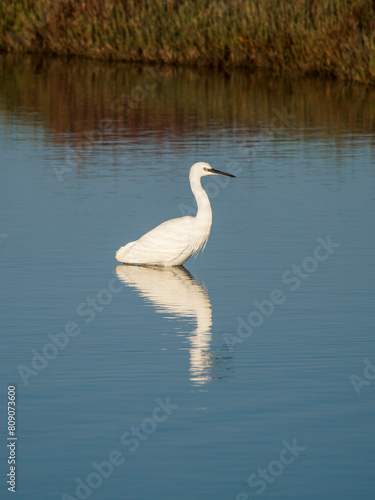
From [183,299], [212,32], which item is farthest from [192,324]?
[212,32]

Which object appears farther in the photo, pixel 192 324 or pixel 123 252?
pixel 123 252

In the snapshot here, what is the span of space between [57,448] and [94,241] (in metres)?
5.16

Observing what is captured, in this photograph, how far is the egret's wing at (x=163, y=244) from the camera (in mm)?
9992

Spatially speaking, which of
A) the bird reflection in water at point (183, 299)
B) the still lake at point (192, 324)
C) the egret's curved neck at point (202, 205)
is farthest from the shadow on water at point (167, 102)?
the bird reflection in water at point (183, 299)

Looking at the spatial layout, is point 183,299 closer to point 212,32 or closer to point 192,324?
point 192,324

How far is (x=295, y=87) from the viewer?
2538cm

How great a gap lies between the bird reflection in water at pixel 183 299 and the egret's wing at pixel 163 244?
13 cm

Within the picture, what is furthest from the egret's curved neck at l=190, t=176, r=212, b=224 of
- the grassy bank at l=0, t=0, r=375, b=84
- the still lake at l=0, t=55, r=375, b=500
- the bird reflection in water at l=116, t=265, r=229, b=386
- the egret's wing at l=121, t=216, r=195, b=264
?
the grassy bank at l=0, t=0, r=375, b=84

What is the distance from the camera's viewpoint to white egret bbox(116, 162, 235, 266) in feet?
32.8

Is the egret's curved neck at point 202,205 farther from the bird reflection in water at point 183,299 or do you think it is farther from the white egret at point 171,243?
the bird reflection in water at point 183,299

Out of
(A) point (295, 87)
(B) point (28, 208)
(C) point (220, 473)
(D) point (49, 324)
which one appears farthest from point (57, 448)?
(A) point (295, 87)

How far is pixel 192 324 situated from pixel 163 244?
2094mm

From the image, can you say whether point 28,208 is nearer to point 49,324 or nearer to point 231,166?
point 231,166

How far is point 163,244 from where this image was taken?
33.0ft
